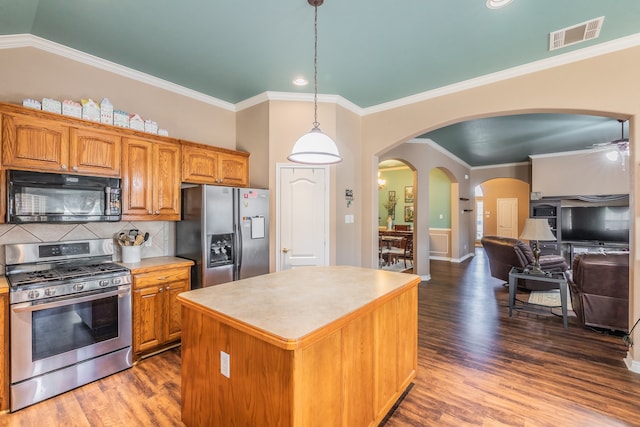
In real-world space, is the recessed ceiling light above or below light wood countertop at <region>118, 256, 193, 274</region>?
above

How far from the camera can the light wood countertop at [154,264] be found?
2.72m

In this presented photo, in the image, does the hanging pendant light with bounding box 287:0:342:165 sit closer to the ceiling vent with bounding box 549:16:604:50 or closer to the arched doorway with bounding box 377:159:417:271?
the ceiling vent with bounding box 549:16:604:50

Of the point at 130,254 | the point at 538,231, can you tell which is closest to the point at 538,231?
the point at 538,231

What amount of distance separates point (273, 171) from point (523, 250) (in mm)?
4149

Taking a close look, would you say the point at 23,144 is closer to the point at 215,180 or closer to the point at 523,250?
the point at 215,180

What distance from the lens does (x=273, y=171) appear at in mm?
3785

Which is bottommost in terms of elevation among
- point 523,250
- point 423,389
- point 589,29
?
point 423,389

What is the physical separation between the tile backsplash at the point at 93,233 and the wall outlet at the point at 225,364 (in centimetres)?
222

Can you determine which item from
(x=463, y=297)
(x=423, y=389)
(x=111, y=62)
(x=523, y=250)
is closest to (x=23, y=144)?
(x=111, y=62)

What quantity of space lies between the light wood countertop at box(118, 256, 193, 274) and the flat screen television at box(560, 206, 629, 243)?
864cm

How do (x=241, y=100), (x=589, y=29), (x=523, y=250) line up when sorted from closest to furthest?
(x=589, y=29) < (x=241, y=100) < (x=523, y=250)

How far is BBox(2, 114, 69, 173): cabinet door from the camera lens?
7.36ft

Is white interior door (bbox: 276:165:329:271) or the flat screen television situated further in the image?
the flat screen television

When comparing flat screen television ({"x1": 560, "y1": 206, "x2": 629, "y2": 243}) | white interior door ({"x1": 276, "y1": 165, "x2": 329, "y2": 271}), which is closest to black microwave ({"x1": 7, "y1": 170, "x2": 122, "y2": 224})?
white interior door ({"x1": 276, "y1": 165, "x2": 329, "y2": 271})
